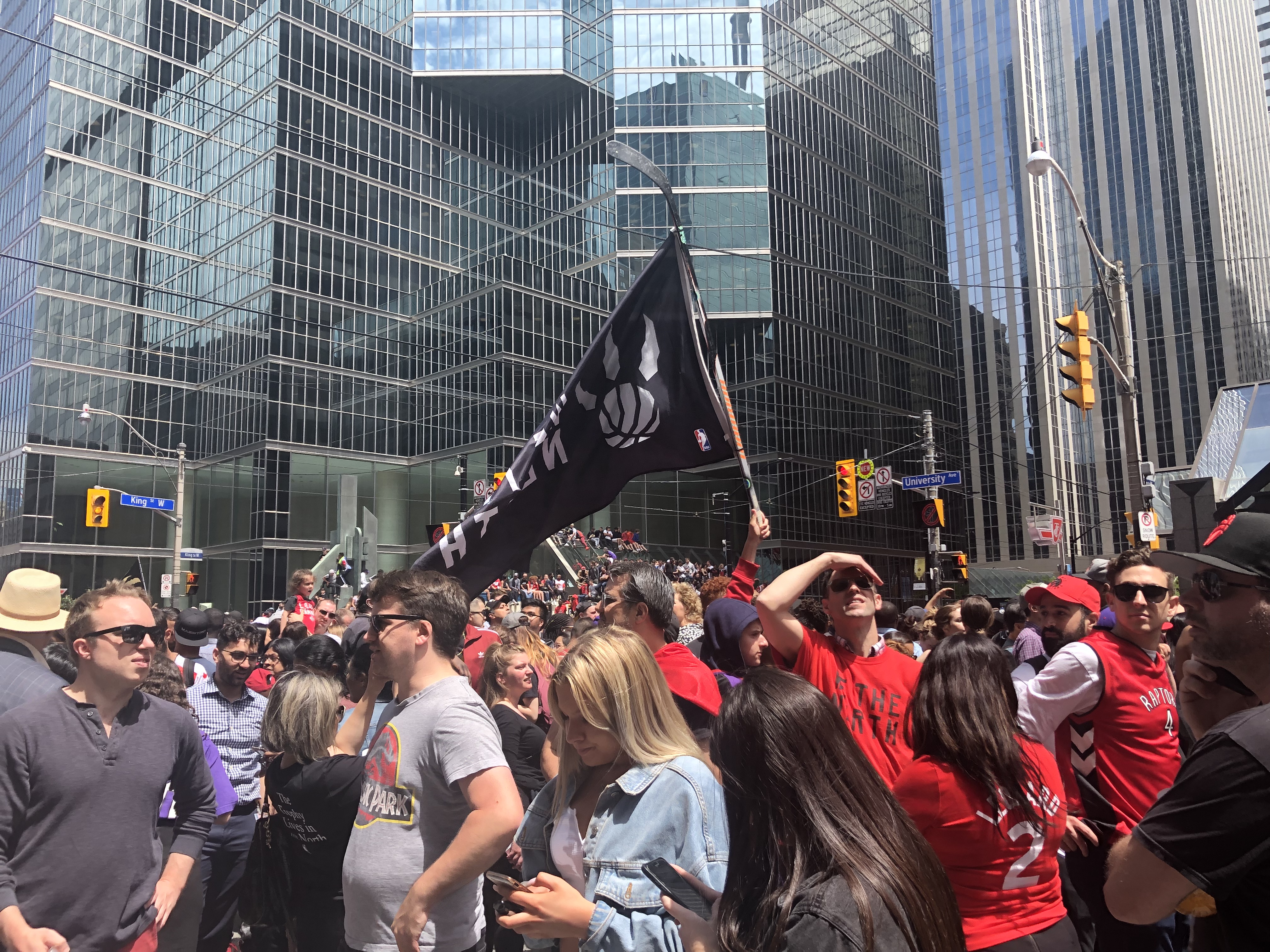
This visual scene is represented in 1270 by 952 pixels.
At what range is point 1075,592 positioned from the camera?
568cm

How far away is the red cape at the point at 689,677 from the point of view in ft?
14.2

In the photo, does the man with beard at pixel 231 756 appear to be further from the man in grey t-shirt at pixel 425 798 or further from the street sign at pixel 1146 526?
the street sign at pixel 1146 526

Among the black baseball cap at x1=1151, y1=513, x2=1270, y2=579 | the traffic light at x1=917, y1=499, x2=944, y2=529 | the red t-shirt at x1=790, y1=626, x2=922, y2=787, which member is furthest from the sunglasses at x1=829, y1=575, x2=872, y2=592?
the traffic light at x1=917, y1=499, x2=944, y2=529

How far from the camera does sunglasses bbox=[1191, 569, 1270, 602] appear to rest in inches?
92.3

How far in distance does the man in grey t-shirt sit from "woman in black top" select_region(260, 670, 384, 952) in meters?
0.97

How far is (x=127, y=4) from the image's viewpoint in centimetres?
5731

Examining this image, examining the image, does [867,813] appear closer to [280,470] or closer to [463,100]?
[280,470]

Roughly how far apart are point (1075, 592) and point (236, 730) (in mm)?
5260

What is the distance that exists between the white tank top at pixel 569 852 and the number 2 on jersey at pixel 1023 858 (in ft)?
4.58

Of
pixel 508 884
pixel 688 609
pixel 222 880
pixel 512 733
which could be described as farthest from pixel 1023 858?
pixel 688 609

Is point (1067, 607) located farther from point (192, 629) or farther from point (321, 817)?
point (192, 629)

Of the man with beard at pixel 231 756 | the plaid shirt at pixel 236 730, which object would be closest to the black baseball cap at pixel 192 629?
the man with beard at pixel 231 756

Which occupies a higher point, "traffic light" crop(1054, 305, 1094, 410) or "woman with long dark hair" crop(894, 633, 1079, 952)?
"traffic light" crop(1054, 305, 1094, 410)

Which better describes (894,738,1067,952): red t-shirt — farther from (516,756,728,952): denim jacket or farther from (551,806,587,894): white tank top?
(551,806,587,894): white tank top
